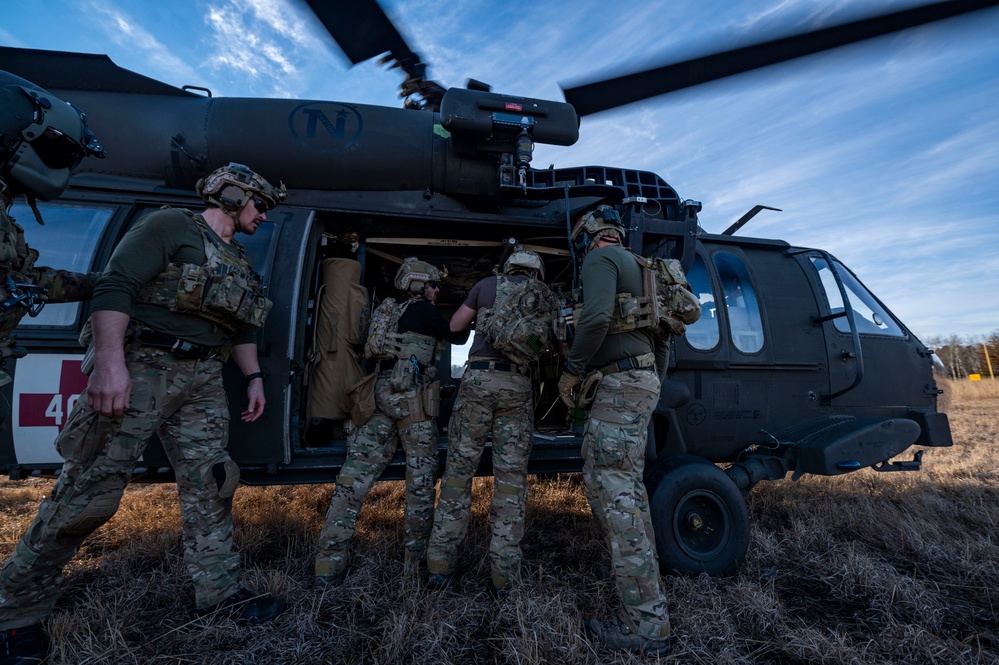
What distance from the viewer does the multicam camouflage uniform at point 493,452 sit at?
9.49 feet

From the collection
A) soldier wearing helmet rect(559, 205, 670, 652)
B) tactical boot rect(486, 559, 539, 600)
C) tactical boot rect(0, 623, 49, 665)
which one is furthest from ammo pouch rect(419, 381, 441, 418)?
tactical boot rect(0, 623, 49, 665)

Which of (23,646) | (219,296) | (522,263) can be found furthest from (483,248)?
(23,646)

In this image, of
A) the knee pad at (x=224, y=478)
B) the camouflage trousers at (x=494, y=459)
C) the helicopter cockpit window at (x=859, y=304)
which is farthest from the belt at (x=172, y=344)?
the helicopter cockpit window at (x=859, y=304)

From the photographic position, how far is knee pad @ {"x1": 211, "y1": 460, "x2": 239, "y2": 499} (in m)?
2.46

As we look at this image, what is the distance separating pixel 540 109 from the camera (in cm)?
379

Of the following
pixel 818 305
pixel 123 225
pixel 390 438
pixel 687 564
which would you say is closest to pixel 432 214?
pixel 390 438

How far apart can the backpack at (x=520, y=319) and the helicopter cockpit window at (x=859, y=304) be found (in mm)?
2719

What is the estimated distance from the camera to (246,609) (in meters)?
2.42

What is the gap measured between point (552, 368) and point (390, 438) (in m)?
1.81

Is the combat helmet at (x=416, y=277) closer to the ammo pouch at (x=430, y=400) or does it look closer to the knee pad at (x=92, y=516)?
the ammo pouch at (x=430, y=400)

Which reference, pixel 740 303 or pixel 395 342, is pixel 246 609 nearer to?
pixel 395 342

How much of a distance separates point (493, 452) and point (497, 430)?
0.14 metres

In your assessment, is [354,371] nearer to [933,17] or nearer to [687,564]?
[687,564]

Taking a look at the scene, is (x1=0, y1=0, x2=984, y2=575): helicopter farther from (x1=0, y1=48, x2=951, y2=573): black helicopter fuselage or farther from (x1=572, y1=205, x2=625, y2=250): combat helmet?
(x1=572, y1=205, x2=625, y2=250): combat helmet
